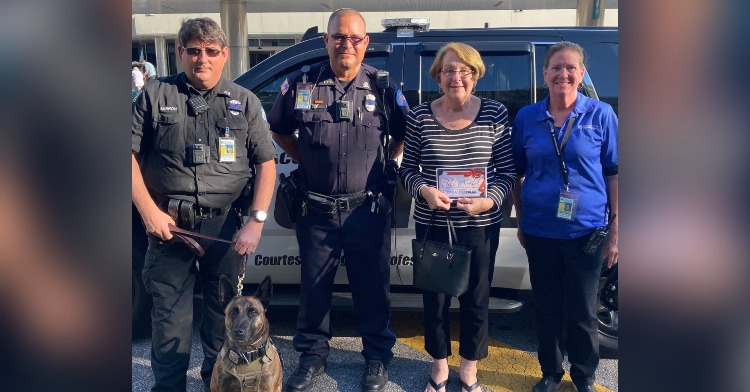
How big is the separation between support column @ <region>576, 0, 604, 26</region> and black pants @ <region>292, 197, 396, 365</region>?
9.66m

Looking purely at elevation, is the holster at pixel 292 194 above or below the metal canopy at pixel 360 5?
below

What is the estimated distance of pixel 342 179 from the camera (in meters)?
3.01

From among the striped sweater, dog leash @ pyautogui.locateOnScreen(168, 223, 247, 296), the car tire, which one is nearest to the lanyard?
the striped sweater

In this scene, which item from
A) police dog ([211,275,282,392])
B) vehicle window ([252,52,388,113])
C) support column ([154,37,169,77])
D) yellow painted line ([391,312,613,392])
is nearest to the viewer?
police dog ([211,275,282,392])

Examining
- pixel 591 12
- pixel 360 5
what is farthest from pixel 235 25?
pixel 591 12

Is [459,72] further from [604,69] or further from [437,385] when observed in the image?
[437,385]

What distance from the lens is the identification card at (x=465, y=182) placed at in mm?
2855

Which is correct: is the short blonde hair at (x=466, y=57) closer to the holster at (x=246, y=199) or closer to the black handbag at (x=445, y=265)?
the black handbag at (x=445, y=265)

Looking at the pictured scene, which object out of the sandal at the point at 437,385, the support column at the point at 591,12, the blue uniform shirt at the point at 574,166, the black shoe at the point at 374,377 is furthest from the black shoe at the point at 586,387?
the support column at the point at 591,12

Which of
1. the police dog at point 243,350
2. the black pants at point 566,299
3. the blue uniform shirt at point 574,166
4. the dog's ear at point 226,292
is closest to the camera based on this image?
the police dog at point 243,350

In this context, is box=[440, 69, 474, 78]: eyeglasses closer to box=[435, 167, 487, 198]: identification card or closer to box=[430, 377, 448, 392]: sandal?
box=[435, 167, 487, 198]: identification card

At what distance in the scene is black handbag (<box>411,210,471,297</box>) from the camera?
2803 mm

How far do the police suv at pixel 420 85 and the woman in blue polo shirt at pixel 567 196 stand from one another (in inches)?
24.2
